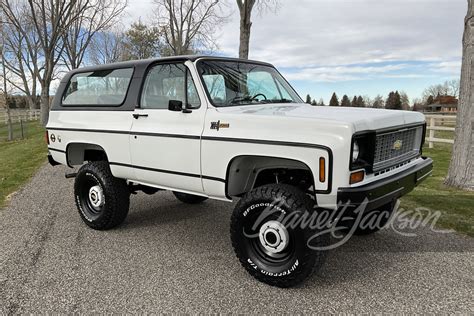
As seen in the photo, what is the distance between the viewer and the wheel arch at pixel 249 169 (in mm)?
3338

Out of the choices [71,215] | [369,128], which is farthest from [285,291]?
[71,215]

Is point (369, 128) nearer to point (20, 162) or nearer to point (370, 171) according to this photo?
point (370, 171)

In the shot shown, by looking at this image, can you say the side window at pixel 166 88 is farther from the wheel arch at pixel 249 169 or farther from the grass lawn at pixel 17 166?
the grass lawn at pixel 17 166

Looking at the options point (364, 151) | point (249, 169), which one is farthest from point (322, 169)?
point (249, 169)

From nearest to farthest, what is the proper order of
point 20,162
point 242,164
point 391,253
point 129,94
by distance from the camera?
point 242,164, point 391,253, point 129,94, point 20,162

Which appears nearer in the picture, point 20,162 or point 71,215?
point 71,215

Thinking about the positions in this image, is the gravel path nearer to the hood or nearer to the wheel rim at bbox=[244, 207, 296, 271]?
the wheel rim at bbox=[244, 207, 296, 271]

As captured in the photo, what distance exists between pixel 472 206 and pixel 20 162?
1081 cm

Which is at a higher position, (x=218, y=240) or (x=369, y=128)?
(x=369, y=128)

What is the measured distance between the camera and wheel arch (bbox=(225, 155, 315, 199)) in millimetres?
3338

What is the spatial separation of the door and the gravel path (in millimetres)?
800

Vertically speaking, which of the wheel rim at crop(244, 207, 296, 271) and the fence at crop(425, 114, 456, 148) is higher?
the fence at crop(425, 114, 456, 148)

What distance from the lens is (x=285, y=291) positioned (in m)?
3.25

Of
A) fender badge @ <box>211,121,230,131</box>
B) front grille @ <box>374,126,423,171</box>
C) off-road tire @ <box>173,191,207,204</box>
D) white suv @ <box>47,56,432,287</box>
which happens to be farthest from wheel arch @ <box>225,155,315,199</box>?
off-road tire @ <box>173,191,207,204</box>
